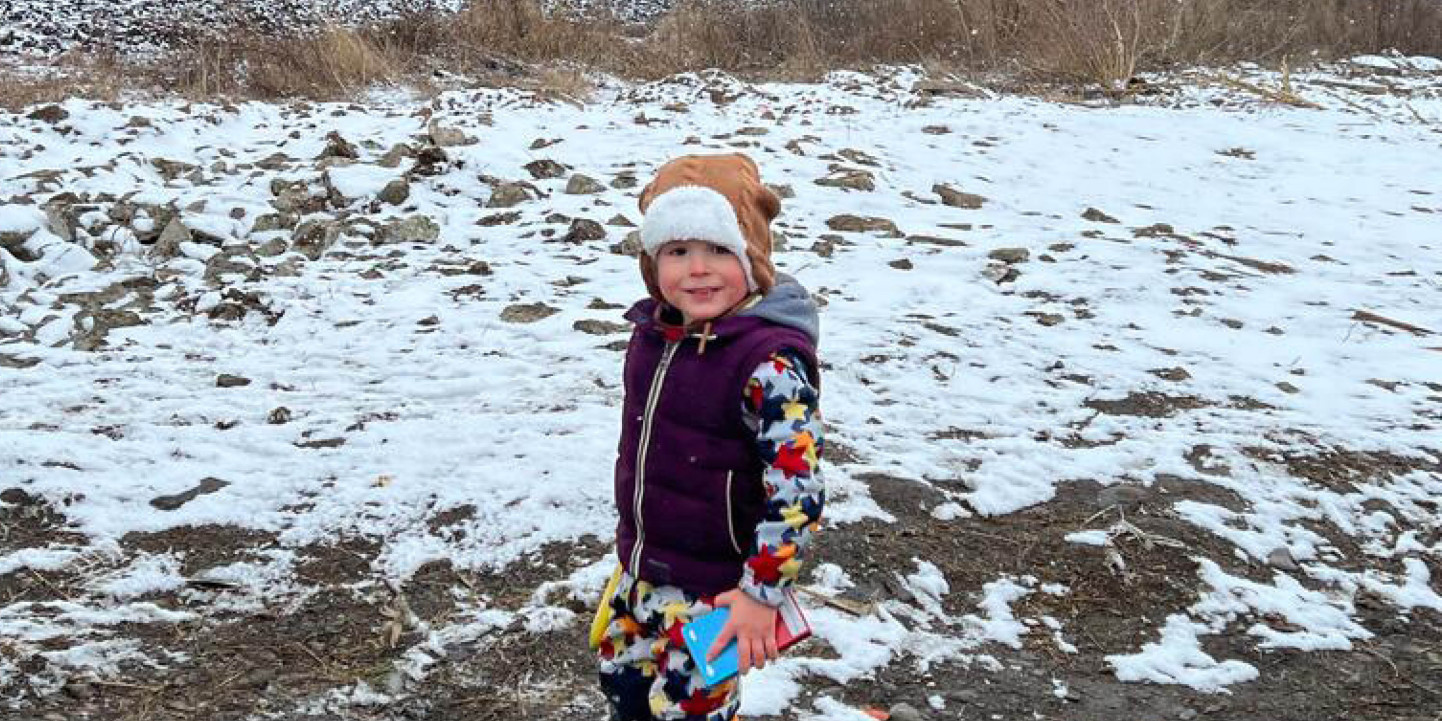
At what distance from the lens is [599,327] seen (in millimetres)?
5355

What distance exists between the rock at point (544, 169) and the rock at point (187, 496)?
4099mm

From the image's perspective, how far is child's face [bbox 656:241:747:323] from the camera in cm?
218

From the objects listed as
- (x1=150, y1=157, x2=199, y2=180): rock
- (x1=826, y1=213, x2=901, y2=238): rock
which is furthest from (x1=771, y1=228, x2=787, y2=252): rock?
(x1=150, y1=157, x2=199, y2=180): rock

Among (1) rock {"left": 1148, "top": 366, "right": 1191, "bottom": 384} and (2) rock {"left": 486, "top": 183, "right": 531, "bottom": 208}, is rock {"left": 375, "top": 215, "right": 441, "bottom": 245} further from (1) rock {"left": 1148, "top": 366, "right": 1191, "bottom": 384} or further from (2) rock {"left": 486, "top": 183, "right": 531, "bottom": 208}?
(1) rock {"left": 1148, "top": 366, "right": 1191, "bottom": 384}

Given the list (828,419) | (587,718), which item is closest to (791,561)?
(587,718)

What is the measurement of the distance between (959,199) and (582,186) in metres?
2.33

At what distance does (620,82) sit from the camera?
12250mm

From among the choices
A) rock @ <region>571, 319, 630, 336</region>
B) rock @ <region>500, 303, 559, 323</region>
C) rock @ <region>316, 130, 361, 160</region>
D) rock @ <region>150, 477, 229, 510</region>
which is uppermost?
rock @ <region>316, 130, 361, 160</region>

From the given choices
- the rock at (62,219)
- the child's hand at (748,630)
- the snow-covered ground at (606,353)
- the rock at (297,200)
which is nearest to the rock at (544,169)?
the snow-covered ground at (606,353)

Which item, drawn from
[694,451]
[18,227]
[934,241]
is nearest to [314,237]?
[18,227]

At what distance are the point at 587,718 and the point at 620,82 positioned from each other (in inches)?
394

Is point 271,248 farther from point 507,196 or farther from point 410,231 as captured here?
point 507,196

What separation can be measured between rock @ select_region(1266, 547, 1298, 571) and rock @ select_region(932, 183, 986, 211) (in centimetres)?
421

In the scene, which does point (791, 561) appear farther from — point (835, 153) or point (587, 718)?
point (835, 153)
